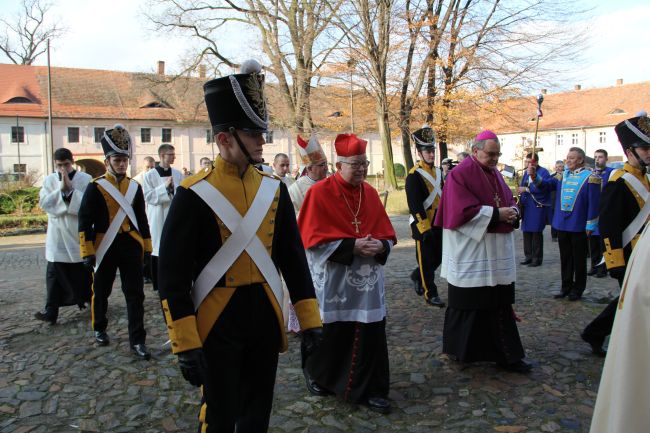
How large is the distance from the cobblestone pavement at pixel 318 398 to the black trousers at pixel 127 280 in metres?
0.35

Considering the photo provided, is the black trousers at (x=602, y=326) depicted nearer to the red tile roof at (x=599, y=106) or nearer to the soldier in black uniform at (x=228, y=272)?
the soldier in black uniform at (x=228, y=272)

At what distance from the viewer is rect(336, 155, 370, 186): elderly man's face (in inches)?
177

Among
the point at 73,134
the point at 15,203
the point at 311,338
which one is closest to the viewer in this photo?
the point at 311,338

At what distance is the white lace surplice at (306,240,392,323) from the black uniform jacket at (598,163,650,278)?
224 centimetres

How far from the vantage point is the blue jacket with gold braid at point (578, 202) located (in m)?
8.11

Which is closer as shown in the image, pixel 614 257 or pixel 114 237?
pixel 614 257

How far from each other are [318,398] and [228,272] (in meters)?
2.27

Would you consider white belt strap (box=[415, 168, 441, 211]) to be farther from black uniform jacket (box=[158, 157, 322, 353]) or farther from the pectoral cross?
black uniform jacket (box=[158, 157, 322, 353])

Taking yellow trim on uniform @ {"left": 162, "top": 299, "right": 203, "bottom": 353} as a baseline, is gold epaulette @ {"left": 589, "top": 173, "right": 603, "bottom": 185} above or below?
above

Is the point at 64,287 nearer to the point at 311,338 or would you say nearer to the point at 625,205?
the point at 311,338

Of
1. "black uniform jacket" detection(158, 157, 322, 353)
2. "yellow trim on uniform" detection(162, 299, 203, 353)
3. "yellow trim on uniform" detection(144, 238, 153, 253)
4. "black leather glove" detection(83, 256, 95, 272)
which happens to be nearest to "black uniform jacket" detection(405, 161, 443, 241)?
"yellow trim on uniform" detection(144, 238, 153, 253)

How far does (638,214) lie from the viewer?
5.18m

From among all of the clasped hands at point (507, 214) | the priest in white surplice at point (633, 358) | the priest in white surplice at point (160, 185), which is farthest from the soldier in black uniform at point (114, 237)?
the priest in white surplice at point (633, 358)

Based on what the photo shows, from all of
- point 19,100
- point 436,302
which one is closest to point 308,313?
point 436,302
